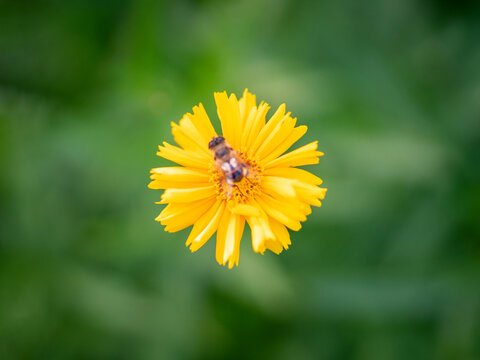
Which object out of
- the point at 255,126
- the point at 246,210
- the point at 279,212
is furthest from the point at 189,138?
the point at 279,212

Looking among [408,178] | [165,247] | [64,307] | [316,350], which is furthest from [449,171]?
[64,307]

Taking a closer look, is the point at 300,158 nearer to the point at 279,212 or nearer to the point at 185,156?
the point at 279,212

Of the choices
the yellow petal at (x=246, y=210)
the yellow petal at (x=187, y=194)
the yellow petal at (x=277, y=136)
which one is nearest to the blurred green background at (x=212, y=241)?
the yellow petal at (x=187, y=194)

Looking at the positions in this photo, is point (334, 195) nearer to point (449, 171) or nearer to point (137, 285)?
point (449, 171)

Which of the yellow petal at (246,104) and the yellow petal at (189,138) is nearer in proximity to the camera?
the yellow petal at (189,138)

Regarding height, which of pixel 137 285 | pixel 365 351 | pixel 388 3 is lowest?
pixel 137 285

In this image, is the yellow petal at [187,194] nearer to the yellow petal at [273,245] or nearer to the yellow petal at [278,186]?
the yellow petal at [278,186]
